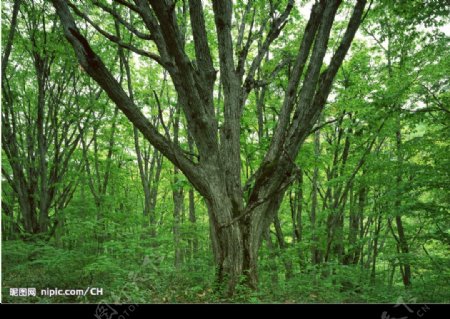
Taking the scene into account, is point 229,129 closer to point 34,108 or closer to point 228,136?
point 228,136

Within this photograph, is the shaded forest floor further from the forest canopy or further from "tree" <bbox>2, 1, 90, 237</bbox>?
"tree" <bbox>2, 1, 90, 237</bbox>

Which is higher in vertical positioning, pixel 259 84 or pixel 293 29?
pixel 293 29

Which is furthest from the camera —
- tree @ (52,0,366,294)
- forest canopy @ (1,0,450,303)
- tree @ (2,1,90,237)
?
tree @ (2,1,90,237)

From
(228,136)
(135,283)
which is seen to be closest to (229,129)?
(228,136)

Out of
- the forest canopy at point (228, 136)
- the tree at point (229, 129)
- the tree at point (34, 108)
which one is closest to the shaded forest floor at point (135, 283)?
the forest canopy at point (228, 136)

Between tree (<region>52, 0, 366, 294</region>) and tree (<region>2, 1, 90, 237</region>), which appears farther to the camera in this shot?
tree (<region>2, 1, 90, 237</region>)

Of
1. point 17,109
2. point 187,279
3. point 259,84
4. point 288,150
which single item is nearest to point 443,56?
point 259,84

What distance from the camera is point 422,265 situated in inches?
227

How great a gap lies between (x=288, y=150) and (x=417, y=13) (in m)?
3.41

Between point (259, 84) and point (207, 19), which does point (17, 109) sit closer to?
point (207, 19)

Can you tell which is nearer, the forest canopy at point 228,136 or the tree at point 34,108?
the forest canopy at point 228,136

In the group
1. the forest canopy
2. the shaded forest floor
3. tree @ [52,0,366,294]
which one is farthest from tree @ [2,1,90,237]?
tree @ [52,0,366,294]

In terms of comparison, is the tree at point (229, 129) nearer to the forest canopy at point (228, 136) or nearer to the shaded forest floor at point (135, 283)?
the forest canopy at point (228, 136)
